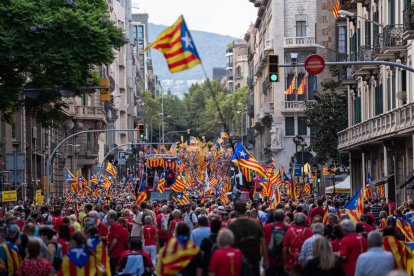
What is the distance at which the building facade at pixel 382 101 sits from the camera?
43531mm

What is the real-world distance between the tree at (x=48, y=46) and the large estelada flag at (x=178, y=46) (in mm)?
12629

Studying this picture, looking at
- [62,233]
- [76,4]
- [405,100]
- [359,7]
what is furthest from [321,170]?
[62,233]

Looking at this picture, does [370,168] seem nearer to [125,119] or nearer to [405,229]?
[405,229]

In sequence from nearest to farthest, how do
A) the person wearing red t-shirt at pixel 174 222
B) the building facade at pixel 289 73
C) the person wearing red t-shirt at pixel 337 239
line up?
1. the person wearing red t-shirt at pixel 337 239
2. the person wearing red t-shirt at pixel 174 222
3. the building facade at pixel 289 73

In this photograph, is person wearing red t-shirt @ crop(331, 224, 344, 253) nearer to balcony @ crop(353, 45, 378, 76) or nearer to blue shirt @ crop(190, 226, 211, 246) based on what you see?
blue shirt @ crop(190, 226, 211, 246)

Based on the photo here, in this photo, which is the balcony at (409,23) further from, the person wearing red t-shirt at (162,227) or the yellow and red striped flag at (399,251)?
the yellow and red striped flag at (399,251)

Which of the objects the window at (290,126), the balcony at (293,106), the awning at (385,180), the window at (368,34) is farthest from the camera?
the window at (290,126)

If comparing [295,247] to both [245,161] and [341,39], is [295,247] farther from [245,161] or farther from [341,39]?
[341,39]

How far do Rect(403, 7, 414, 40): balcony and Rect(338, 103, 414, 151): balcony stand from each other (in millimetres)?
2345

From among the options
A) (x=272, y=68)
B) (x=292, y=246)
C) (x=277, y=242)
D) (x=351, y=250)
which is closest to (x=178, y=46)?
(x=277, y=242)

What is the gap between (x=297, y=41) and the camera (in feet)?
331

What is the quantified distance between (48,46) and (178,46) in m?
14.1

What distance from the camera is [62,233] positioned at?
1897cm

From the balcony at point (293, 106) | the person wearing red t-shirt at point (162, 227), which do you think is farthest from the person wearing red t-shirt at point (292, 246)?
the balcony at point (293, 106)
